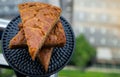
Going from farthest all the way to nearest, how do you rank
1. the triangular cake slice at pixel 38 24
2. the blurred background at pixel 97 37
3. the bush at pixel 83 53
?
the blurred background at pixel 97 37 → the bush at pixel 83 53 → the triangular cake slice at pixel 38 24

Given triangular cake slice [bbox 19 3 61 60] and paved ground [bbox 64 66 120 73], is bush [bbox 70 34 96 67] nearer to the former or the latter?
paved ground [bbox 64 66 120 73]

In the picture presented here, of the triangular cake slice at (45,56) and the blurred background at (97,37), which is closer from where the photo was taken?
the triangular cake slice at (45,56)

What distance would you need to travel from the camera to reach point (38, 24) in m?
0.37

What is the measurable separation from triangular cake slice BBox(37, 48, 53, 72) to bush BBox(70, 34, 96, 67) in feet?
23.5

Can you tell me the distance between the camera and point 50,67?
14.9 inches

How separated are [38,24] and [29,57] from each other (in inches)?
1.6

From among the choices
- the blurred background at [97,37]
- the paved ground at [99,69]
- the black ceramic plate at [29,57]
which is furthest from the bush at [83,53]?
the black ceramic plate at [29,57]

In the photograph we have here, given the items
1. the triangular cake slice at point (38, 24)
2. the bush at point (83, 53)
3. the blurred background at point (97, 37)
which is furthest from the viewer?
the blurred background at point (97, 37)

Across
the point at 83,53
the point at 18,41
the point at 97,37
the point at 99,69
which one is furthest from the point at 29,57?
the point at 97,37

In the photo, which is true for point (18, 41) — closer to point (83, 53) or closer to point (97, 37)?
point (83, 53)

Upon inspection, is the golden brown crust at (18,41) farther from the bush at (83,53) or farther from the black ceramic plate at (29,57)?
the bush at (83,53)

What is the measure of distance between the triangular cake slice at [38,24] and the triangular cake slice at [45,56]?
0.01 m

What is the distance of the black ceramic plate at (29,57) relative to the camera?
14.9 inches

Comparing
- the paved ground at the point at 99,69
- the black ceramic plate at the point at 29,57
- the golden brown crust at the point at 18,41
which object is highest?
the golden brown crust at the point at 18,41
